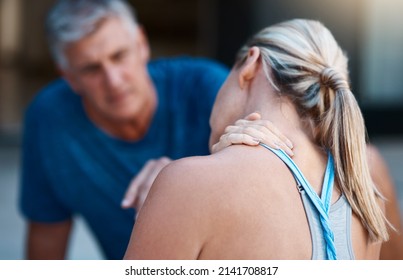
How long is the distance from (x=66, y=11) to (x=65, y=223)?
31.9 inches

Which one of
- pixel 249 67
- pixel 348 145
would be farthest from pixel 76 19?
pixel 348 145

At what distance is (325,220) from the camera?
154 cm

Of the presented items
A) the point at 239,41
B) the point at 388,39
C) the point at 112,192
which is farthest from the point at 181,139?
the point at 388,39

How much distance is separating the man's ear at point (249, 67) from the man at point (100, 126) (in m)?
0.90

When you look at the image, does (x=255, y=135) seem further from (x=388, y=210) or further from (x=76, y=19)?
(x=76, y=19)

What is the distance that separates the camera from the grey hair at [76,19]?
2.70m

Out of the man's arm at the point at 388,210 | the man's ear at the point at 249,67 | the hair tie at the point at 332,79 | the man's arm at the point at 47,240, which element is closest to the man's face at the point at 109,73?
the man's arm at the point at 47,240

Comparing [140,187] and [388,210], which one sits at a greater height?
[140,187]

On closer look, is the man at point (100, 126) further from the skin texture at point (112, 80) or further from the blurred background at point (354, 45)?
the blurred background at point (354, 45)

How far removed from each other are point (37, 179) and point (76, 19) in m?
0.63

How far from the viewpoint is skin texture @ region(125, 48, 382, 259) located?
1.46 metres

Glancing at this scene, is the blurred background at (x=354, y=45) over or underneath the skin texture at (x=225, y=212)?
underneath

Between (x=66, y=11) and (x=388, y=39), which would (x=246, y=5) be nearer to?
(x=388, y=39)

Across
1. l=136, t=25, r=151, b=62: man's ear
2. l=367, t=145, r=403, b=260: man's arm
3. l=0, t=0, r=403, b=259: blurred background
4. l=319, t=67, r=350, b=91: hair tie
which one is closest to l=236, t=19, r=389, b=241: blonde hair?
l=319, t=67, r=350, b=91: hair tie
